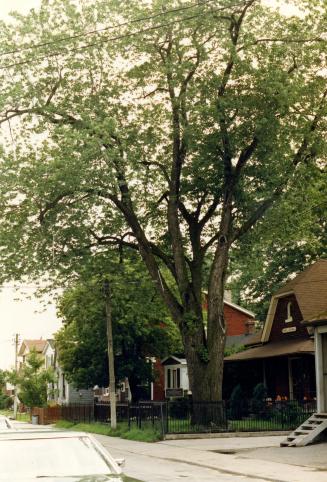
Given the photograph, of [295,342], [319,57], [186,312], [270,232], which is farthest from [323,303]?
[319,57]

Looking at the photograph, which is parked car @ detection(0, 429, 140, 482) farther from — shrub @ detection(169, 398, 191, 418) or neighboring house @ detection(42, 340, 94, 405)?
neighboring house @ detection(42, 340, 94, 405)

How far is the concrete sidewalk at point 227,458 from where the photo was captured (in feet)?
57.4

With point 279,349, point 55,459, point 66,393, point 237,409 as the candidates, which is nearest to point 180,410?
point 237,409

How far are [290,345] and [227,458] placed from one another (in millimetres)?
17681

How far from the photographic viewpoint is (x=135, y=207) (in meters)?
34.1

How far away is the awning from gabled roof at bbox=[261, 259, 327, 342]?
1448 mm

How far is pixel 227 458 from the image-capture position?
72.5 feet

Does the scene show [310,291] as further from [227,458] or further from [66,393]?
[66,393]

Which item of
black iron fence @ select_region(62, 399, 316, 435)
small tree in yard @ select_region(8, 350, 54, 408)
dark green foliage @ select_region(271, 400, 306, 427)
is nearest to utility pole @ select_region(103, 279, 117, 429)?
black iron fence @ select_region(62, 399, 316, 435)

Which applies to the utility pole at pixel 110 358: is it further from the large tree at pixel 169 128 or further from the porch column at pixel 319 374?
the porch column at pixel 319 374

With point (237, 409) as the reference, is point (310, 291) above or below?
above

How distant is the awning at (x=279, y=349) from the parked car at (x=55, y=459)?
1143 inches

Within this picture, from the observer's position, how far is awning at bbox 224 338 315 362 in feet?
120

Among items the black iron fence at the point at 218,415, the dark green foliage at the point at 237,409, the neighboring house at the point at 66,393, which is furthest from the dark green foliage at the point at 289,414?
the neighboring house at the point at 66,393
